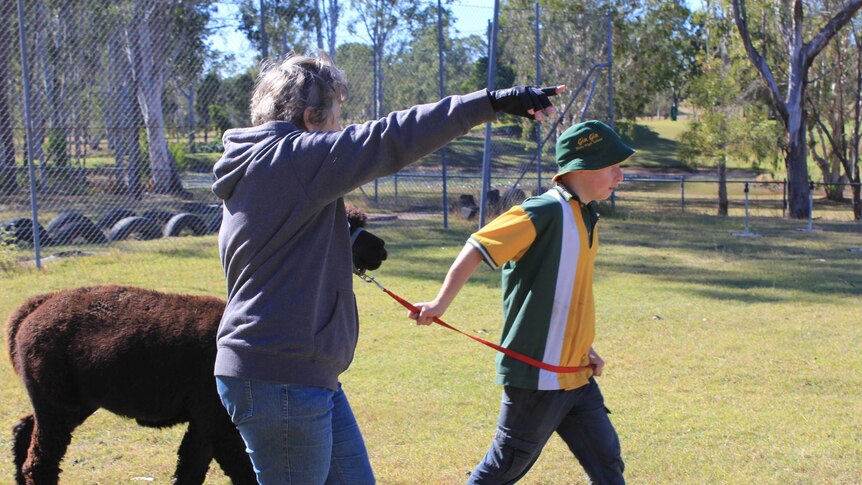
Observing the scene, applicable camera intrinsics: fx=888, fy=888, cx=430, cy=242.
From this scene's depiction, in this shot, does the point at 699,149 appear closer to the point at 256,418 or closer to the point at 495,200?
the point at 495,200

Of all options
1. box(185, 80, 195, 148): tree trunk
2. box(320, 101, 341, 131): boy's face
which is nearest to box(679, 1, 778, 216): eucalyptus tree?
box(185, 80, 195, 148): tree trunk

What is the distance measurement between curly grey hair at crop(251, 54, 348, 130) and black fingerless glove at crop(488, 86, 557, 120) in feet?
1.76

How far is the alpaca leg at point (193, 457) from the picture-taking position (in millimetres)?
4027

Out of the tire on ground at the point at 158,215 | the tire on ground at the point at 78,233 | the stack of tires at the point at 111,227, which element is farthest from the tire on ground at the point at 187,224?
the tire on ground at the point at 78,233

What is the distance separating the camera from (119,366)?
3.98m

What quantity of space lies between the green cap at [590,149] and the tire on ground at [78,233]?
10310 mm

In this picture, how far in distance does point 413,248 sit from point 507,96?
36.6 feet

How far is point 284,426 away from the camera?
2643 mm

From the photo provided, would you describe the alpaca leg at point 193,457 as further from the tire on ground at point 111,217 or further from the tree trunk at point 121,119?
the tire on ground at point 111,217

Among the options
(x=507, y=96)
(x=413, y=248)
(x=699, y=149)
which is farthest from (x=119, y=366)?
Result: (x=699, y=149)

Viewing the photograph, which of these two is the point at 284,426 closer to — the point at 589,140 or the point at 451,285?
the point at 451,285

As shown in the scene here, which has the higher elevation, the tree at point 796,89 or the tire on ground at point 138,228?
the tree at point 796,89

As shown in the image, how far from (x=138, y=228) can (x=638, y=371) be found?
8871 millimetres

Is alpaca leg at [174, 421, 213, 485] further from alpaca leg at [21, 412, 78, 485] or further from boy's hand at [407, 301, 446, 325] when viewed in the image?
boy's hand at [407, 301, 446, 325]
